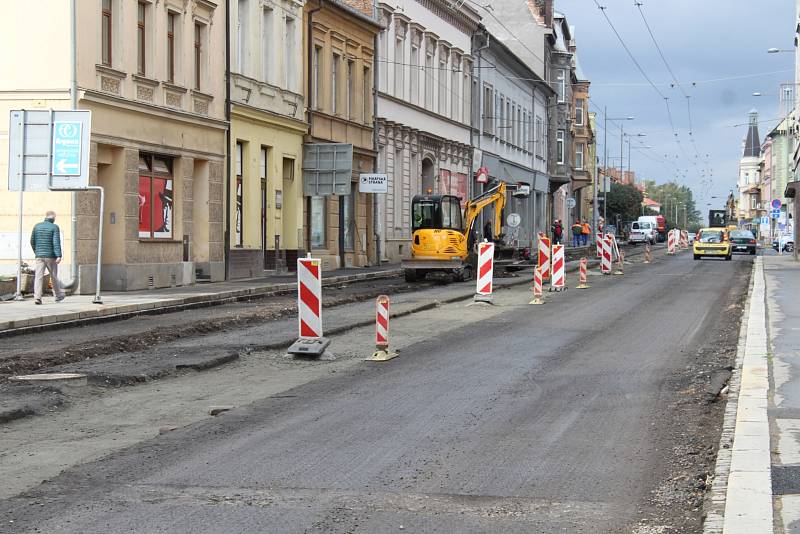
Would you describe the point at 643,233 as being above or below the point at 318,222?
below

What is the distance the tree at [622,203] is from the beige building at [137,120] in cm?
9982

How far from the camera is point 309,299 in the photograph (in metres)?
15.0

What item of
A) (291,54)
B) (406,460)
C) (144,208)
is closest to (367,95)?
(291,54)

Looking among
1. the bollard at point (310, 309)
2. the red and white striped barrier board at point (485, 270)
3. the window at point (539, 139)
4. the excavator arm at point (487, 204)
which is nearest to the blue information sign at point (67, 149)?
the red and white striped barrier board at point (485, 270)

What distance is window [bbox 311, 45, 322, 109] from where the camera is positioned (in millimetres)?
38656

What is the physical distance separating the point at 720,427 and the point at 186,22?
23.2m

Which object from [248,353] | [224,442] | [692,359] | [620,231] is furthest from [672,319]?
[620,231]

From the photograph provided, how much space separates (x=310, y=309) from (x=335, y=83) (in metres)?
26.8

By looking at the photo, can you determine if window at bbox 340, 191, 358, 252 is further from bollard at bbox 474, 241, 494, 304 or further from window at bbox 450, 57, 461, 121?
bollard at bbox 474, 241, 494, 304

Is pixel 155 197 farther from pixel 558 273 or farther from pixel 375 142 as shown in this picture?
pixel 375 142

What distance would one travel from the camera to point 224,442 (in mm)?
8703

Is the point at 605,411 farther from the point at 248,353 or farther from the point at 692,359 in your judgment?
the point at 248,353

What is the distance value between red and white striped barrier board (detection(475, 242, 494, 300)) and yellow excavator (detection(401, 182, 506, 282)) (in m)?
9.72

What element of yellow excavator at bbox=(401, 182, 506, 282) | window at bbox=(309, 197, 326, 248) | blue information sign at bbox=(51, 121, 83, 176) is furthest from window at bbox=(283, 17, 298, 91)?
blue information sign at bbox=(51, 121, 83, 176)
